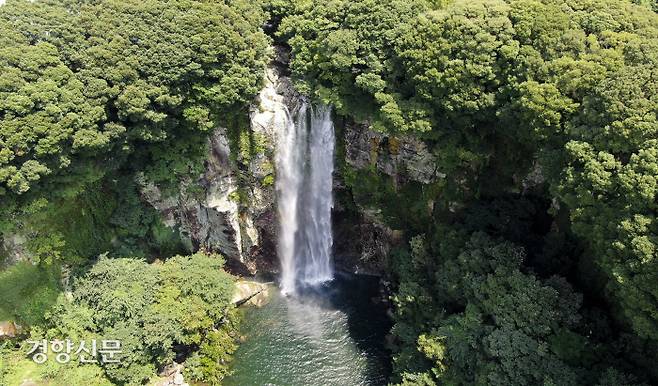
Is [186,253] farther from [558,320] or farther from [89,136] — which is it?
[558,320]

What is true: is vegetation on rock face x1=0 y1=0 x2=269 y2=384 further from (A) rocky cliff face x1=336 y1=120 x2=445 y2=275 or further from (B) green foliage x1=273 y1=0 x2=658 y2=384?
(A) rocky cliff face x1=336 y1=120 x2=445 y2=275

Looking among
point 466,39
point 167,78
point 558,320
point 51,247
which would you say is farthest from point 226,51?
point 558,320

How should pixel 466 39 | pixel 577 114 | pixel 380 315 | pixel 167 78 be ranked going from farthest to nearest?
pixel 380 315, pixel 167 78, pixel 466 39, pixel 577 114

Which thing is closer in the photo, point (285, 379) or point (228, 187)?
point (285, 379)

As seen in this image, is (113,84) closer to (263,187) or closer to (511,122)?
(263,187)

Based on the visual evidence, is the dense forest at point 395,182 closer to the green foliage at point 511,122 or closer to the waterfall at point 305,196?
the green foliage at point 511,122

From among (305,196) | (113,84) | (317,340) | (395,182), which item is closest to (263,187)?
(305,196)

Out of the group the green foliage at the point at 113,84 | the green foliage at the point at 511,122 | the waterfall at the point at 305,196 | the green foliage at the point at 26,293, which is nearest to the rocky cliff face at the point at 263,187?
the waterfall at the point at 305,196

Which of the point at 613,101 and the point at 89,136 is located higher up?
the point at 613,101
